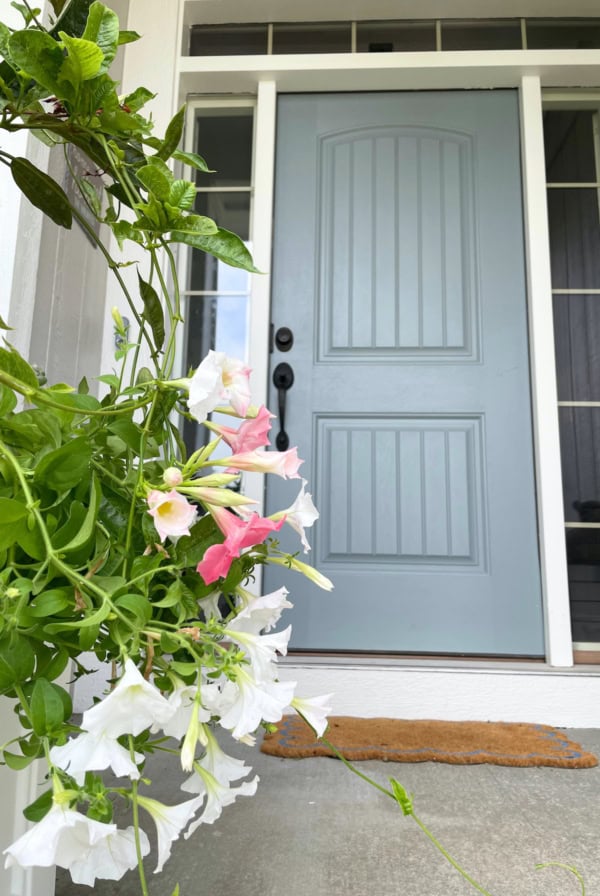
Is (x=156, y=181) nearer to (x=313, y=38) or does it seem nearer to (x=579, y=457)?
(x=579, y=457)

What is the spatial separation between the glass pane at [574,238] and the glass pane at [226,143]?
1.09 metres

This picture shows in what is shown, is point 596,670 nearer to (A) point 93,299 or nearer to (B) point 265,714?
(B) point 265,714

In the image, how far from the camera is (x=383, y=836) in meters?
0.94

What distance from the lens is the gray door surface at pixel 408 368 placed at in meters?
1.91

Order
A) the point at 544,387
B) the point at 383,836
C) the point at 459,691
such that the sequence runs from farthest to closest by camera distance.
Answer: the point at 544,387 → the point at 459,691 → the point at 383,836

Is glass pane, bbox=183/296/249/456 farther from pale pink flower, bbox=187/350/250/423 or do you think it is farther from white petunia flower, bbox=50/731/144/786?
white petunia flower, bbox=50/731/144/786

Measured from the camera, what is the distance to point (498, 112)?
2.19 metres

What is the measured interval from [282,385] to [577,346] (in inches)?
39.2

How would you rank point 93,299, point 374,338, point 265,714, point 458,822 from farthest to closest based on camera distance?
1. point 374,338
2. point 93,299
3. point 458,822
4. point 265,714

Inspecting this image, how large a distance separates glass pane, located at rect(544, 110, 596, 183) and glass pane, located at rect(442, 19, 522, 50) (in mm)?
310

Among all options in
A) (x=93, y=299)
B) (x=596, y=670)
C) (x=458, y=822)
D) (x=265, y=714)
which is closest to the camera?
(x=265, y=714)

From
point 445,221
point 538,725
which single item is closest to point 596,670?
point 538,725

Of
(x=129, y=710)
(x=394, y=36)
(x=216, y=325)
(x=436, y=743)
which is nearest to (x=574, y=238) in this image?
(x=394, y=36)

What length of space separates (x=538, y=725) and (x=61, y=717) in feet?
5.20
